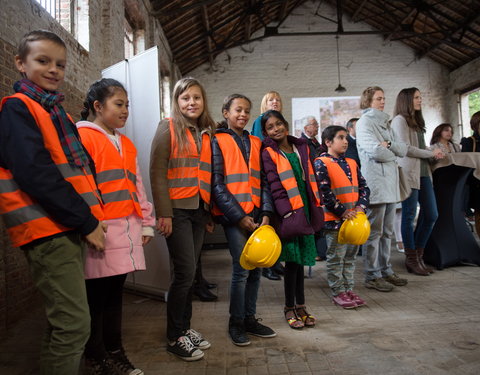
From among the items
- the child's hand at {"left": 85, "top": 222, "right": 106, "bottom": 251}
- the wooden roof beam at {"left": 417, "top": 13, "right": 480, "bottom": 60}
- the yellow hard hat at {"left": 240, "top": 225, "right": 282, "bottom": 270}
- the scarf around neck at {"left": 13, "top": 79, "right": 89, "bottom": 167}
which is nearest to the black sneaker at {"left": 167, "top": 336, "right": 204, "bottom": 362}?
the yellow hard hat at {"left": 240, "top": 225, "right": 282, "bottom": 270}

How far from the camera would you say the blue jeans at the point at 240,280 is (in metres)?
2.14

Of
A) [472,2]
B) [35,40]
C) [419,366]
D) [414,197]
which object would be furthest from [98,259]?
[472,2]

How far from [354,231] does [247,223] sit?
0.94 meters

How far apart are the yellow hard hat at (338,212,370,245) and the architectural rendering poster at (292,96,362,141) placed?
8.92m

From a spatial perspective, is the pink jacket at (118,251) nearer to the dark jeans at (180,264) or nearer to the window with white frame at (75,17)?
the dark jeans at (180,264)

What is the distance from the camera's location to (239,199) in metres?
2.10

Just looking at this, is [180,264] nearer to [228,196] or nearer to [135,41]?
[228,196]

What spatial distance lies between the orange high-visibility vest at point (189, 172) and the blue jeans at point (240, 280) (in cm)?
26

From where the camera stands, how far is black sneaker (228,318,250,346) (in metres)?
2.13

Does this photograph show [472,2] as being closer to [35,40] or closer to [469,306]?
[469,306]

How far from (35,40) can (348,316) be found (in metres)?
2.44

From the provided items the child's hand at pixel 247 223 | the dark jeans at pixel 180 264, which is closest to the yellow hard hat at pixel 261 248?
the child's hand at pixel 247 223

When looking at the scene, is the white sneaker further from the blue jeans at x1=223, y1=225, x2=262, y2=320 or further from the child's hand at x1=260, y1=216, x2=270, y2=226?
the child's hand at x1=260, y1=216, x2=270, y2=226

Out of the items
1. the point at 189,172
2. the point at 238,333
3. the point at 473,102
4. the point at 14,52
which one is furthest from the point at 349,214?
the point at 473,102
